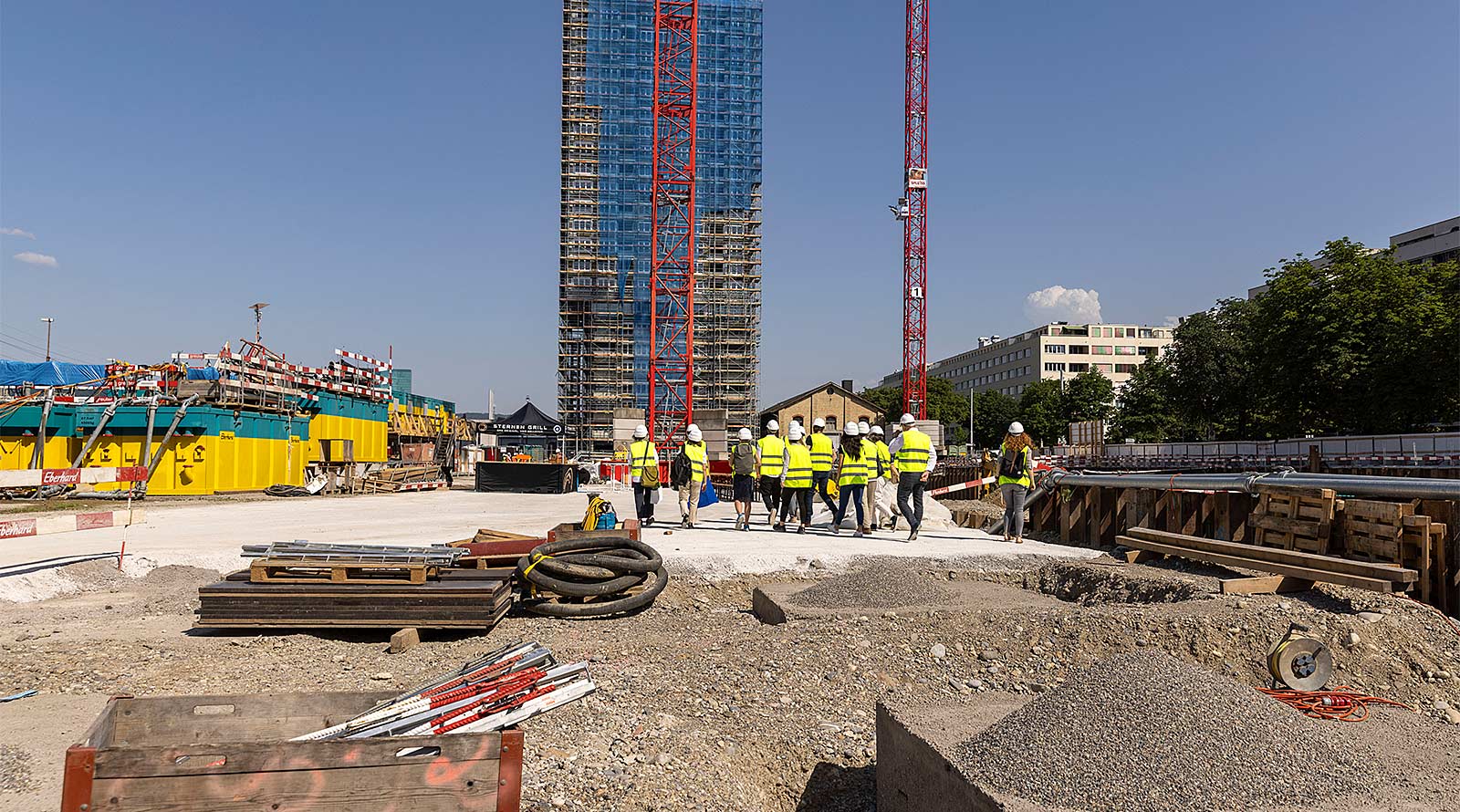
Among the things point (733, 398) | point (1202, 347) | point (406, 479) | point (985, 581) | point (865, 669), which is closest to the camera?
point (865, 669)

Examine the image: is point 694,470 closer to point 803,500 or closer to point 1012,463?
point 803,500

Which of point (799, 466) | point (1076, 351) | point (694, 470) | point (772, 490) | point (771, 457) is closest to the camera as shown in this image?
point (799, 466)

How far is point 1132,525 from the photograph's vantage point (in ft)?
41.9

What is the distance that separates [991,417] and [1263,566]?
89.1 meters

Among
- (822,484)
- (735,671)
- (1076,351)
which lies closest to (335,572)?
(735,671)

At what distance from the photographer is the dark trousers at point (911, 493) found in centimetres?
1355

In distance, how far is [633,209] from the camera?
69.1 meters

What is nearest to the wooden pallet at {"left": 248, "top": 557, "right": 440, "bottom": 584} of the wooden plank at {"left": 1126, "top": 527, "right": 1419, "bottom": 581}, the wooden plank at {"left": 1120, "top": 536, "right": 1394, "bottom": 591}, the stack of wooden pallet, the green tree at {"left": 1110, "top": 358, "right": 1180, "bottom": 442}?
the stack of wooden pallet

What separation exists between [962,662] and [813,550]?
5.05 metres

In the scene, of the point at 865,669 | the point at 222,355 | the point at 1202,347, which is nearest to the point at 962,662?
the point at 865,669

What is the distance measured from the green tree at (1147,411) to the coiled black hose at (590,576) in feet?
161

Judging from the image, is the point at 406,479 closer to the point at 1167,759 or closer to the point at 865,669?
the point at 865,669

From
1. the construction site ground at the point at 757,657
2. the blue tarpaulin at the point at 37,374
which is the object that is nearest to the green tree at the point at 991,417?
the blue tarpaulin at the point at 37,374

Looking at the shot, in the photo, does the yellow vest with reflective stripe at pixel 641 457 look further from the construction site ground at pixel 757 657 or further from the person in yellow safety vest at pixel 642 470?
the construction site ground at pixel 757 657
